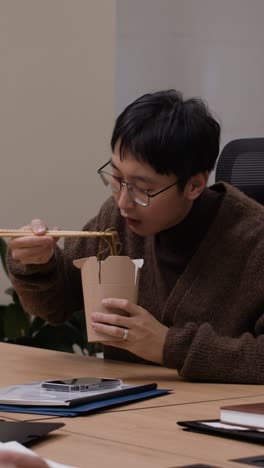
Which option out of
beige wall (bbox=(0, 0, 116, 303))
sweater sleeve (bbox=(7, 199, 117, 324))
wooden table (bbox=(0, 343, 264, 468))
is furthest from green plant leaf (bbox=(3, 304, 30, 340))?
wooden table (bbox=(0, 343, 264, 468))

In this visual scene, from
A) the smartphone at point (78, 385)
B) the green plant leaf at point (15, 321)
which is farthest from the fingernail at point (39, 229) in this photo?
→ the green plant leaf at point (15, 321)

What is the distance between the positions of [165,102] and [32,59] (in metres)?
1.73

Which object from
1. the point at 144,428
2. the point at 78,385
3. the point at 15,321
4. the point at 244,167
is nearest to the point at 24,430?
the point at 144,428

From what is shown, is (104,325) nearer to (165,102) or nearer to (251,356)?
(251,356)

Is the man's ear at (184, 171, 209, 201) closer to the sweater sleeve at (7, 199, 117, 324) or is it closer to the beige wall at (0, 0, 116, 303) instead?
the sweater sleeve at (7, 199, 117, 324)

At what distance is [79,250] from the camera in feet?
7.25

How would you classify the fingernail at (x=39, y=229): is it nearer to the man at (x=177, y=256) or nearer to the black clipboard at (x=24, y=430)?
the man at (x=177, y=256)

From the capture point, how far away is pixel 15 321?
357 centimetres

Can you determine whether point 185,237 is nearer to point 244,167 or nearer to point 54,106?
point 244,167

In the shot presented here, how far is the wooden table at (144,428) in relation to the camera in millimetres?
1199

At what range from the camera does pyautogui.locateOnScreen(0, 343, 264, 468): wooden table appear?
120cm

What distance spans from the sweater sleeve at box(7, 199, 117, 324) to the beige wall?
1423mm

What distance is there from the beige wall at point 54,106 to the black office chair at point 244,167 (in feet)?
4.79

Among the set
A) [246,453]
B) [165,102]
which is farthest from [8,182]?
[246,453]
